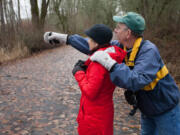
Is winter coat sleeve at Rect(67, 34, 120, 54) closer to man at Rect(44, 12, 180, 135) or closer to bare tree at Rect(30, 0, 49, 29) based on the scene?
man at Rect(44, 12, 180, 135)

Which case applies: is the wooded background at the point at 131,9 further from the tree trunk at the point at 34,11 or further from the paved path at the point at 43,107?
the paved path at the point at 43,107

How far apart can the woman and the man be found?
144 millimetres

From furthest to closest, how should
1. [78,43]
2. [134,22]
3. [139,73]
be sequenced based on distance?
[78,43] → [134,22] → [139,73]

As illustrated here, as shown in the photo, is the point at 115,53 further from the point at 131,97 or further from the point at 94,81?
the point at 131,97

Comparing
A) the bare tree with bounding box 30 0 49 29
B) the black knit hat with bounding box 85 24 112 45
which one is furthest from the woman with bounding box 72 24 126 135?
the bare tree with bounding box 30 0 49 29

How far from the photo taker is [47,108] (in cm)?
461

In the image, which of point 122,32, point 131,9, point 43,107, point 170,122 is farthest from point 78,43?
point 131,9

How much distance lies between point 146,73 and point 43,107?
362cm

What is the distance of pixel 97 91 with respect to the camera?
70.5 inches

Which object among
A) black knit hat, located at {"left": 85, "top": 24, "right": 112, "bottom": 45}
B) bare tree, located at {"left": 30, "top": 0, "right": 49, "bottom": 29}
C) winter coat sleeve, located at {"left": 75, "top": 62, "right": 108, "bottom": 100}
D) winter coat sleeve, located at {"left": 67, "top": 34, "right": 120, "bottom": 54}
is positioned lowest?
bare tree, located at {"left": 30, "top": 0, "right": 49, "bottom": 29}

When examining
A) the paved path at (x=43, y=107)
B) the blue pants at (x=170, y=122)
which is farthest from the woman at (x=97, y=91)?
the paved path at (x=43, y=107)

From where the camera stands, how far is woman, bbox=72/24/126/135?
1.81 m

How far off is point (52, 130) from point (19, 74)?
4918mm

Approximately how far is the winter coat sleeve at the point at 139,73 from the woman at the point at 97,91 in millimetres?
203
